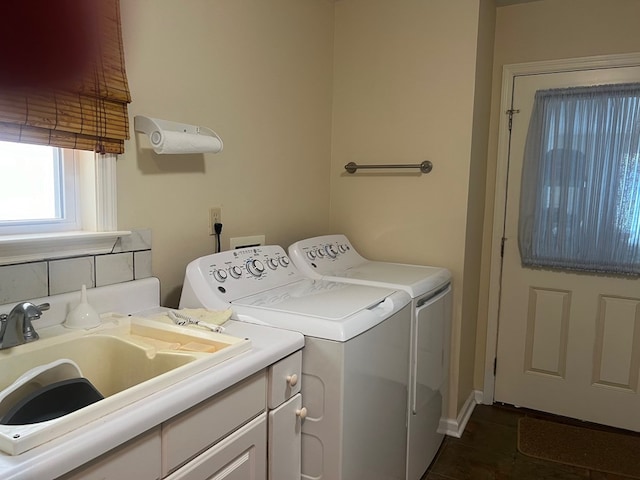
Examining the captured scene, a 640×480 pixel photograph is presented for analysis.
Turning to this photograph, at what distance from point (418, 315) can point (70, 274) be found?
4.20 ft

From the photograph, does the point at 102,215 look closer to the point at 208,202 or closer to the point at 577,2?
the point at 208,202

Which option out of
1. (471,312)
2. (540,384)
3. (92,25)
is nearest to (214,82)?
(92,25)

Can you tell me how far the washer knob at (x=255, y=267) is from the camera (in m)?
1.86

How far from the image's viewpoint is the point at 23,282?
129 centimetres

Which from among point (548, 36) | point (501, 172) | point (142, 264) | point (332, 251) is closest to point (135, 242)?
point (142, 264)

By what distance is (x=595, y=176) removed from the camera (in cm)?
258

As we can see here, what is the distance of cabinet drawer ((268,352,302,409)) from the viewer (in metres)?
1.32

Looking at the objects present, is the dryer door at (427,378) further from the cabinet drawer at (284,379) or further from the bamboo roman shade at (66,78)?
the bamboo roman shade at (66,78)

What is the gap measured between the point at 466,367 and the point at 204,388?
6.71ft

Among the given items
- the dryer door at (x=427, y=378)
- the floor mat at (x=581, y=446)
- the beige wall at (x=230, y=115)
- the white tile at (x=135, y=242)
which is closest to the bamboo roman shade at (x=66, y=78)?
the beige wall at (x=230, y=115)

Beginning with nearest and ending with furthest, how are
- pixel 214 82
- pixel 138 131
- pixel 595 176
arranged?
pixel 138 131 → pixel 214 82 → pixel 595 176

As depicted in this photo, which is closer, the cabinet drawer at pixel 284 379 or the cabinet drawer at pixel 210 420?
the cabinet drawer at pixel 210 420

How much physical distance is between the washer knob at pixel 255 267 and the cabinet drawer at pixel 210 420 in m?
0.63

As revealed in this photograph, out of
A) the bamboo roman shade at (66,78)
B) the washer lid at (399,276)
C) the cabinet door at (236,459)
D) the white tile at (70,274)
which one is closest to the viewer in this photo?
the bamboo roman shade at (66,78)
